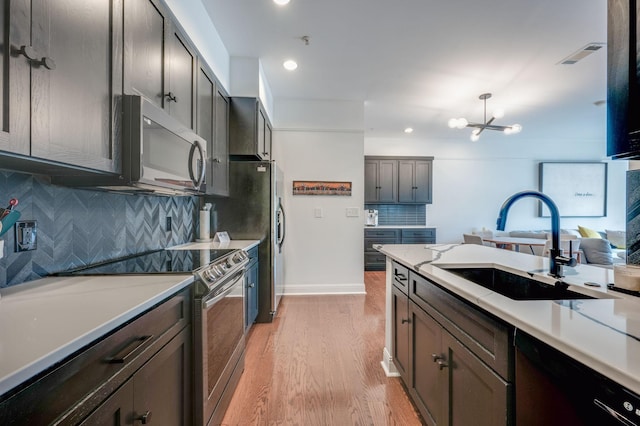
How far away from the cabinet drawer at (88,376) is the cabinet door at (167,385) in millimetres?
52

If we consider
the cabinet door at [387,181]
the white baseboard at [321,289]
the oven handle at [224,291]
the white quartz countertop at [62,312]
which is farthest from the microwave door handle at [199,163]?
the cabinet door at [387,181]

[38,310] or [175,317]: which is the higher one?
[38,310]

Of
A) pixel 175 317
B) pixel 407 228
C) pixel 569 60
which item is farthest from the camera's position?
pixel 407 228

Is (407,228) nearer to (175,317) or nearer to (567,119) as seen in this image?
(567,119)

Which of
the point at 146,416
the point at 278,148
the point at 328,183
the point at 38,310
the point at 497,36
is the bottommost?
the point at 146,416

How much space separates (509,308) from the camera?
82cm

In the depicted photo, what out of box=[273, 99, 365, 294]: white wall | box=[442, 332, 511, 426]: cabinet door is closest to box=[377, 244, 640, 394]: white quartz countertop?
box=[442, 332, 511, 426]: cabinet door

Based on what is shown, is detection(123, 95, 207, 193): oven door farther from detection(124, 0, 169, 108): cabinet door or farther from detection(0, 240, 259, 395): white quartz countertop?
detection(0, 240, 259, 395): white quartz countertop

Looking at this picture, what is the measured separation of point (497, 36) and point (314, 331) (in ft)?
10.8

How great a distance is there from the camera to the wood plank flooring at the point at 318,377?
1674mm

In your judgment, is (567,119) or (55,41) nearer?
(55,41)

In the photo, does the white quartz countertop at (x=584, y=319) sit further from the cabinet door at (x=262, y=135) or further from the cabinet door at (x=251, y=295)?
the cabinet door at (x=262, y=135)

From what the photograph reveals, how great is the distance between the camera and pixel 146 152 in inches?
53.1

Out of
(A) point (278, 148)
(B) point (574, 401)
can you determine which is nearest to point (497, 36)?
(A) point (278, 148)
